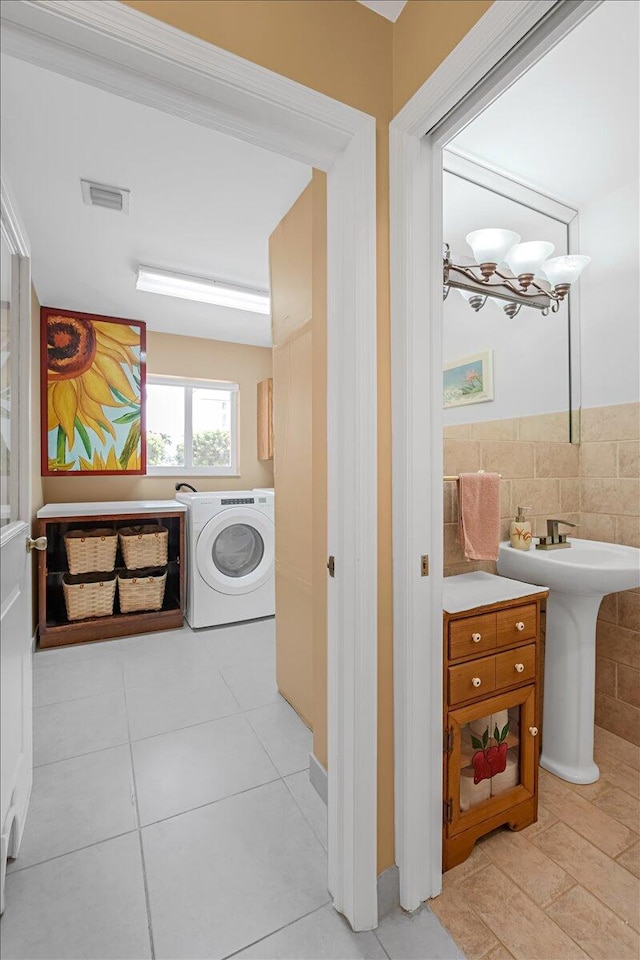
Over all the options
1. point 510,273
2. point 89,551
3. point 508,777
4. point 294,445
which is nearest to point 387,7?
point 510,273

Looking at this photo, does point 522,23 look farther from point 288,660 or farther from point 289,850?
point 288,660

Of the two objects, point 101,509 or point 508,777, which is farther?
point 101,509

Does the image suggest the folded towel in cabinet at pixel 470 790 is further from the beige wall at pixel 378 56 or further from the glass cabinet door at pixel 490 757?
the beige wall at pixel 378 56

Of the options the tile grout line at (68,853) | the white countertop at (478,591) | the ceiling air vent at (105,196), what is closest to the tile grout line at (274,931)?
the tile grout line at (68,853)

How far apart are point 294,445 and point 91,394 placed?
2310 mm

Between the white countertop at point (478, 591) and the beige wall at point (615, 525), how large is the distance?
76cm

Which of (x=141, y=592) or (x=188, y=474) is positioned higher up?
(x=188, y=474)

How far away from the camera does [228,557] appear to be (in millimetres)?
3500

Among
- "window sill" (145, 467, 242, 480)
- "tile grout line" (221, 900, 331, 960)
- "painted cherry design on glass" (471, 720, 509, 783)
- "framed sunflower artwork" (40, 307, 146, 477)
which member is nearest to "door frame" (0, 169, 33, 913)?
"tile grout line" (221, 900, 331, 960)

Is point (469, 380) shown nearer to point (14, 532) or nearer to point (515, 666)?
point (515, 666)

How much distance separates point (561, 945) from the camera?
44.1 inches

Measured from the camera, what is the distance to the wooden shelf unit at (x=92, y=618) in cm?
298

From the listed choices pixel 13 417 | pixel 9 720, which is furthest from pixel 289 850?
pixel 13 417

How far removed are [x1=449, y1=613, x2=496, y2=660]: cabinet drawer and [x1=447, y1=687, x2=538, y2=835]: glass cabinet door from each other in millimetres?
170
